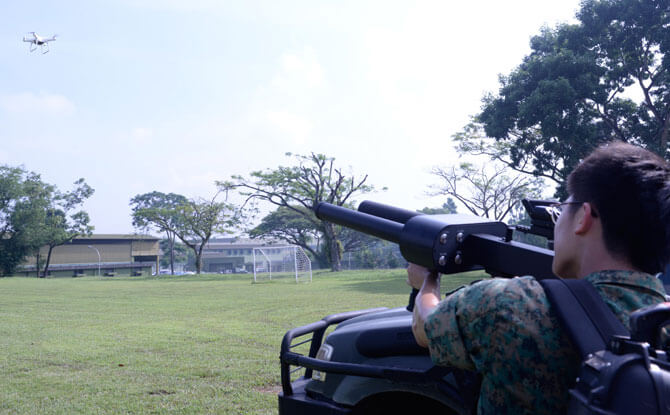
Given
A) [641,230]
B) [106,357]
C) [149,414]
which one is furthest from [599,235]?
[106,357]

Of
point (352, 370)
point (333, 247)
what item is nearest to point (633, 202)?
point (352, 370)

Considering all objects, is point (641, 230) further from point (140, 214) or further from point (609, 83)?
point (140, 214)

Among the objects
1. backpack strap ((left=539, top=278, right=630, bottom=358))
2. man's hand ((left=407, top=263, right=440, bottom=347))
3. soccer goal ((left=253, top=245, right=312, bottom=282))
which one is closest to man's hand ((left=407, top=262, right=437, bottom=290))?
man's hand ((left=407, top=263, right=440, bottom=347))

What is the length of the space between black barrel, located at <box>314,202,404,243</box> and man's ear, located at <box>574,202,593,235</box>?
57cm

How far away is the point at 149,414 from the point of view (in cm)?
519

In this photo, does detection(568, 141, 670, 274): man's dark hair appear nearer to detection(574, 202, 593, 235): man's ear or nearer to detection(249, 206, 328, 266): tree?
detection(574, 202, 593, 235): man's ear

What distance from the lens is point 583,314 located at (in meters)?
1.27

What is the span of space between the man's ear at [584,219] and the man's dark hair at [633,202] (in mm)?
18

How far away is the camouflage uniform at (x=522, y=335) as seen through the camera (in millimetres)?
1361

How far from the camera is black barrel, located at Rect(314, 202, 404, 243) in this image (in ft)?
6.20

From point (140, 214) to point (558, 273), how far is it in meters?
58.3

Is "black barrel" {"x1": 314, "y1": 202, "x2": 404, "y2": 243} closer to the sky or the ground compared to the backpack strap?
closer to the sky

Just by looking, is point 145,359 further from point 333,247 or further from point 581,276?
point 333,247

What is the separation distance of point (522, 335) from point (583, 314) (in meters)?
0.17
